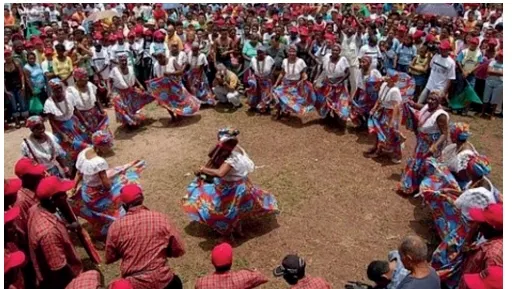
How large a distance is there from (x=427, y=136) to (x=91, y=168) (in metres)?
4.90

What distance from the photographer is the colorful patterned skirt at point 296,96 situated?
1097cm

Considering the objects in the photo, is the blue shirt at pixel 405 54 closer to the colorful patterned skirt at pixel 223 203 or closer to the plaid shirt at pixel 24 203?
the colorful patterned skirt at pixel 223 203

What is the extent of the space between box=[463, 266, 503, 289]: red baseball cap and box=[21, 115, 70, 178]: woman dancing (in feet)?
18.2

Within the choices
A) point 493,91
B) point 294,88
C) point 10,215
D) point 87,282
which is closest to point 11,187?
point 10,215

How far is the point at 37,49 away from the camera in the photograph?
12.0 meters

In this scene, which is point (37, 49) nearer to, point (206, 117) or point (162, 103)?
point (162, 103)

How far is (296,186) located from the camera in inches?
337

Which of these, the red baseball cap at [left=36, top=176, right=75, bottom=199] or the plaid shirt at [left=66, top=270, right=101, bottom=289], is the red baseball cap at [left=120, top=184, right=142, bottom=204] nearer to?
the red baseball cap at [left=36, top=176, right=75, bottom=199]

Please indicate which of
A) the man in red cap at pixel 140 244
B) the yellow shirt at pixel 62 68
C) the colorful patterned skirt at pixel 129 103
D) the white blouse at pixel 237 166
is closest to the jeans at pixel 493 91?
the white blouse at pixel 237 166

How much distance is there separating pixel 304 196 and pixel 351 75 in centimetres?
448

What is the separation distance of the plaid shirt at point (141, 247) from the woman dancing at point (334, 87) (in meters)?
6.66

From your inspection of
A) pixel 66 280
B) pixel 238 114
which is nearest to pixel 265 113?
pixel 238 114

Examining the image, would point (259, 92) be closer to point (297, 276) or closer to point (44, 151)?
point (44, 151)

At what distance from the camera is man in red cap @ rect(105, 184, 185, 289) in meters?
4.59
